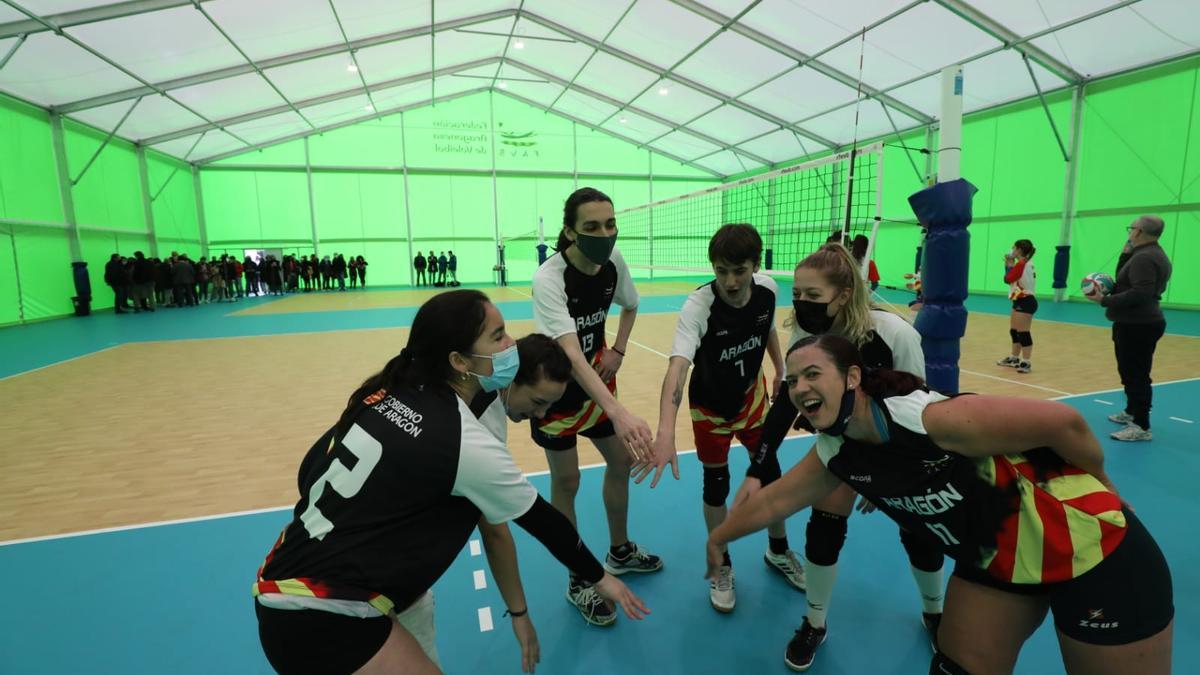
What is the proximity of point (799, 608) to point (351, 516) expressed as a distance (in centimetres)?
216

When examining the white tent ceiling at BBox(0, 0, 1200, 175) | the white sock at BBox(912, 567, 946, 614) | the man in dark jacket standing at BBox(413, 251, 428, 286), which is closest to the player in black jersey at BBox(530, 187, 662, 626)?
the white sock at BBox(912, 567, 946, 614)

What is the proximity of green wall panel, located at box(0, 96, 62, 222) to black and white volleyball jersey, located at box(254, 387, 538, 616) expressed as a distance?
1800cm

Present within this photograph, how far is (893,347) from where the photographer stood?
2277 millimetres

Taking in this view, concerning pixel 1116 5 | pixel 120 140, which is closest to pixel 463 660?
pixel 1116 5

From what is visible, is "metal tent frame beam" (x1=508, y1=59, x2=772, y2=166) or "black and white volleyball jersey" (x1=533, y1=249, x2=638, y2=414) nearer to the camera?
"black and white volleyball jersey" (x1=533, y1=249, x2=638, y2=414)

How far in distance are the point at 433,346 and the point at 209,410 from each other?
585 cm

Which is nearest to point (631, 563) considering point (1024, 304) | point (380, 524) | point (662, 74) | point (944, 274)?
point (380, 524)

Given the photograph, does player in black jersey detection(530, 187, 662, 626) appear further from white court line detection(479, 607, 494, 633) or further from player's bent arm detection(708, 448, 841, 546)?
player's bent arm detection(708, 448, 841, 546)

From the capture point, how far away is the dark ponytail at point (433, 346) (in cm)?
168

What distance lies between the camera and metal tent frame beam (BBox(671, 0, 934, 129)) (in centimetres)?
1557

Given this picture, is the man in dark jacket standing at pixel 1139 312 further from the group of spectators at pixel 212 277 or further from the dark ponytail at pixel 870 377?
the group of spectators at pixel 212 277

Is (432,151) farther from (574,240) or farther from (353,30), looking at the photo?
(574,240)

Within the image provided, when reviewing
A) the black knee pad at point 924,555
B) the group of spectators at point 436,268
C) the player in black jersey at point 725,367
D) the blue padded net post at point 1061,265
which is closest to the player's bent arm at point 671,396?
the player in black jersey at point 725,367

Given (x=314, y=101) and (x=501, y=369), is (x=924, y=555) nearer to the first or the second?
(x=501, y=369)
